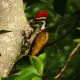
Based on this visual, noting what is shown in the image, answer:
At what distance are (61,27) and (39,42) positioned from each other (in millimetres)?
331

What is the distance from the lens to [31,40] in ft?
3.27

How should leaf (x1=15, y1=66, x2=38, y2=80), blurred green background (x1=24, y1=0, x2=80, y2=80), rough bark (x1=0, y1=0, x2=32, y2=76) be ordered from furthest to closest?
blurred green background (x1=24, y1=0, x2=80, y2=80) < rough bark (x1=0, y1=0, x2=32, y2=76) < leaf (x1=15, y1=66, x2=38, y2=80)

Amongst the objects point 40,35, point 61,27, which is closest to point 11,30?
point 40,35

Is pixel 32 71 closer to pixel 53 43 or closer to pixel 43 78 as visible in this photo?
pixel 43 78

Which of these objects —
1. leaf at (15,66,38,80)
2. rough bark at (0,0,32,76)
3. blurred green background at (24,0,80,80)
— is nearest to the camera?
leaf at (15,66,38,80)

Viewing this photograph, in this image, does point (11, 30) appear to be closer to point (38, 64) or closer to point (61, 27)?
point (38, 64)

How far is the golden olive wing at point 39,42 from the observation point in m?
0.98

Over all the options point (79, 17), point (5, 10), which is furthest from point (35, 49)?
point (79, 17)

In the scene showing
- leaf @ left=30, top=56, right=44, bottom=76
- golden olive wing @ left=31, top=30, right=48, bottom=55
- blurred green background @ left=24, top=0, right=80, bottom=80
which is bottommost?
blurred green background @ left=24, top=0, right=80, bottom=80

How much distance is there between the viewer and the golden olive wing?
98cm

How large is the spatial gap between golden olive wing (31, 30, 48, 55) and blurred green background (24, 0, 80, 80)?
0.06m

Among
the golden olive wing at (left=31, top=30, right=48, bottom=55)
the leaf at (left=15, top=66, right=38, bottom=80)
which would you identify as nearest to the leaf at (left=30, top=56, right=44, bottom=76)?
the leaf at (left=15, top=66, right=38, bottom=80)

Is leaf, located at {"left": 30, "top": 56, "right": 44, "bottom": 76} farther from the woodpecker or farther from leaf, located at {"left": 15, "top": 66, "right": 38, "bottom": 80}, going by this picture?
the woodpecker

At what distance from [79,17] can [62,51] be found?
0.52 ft
